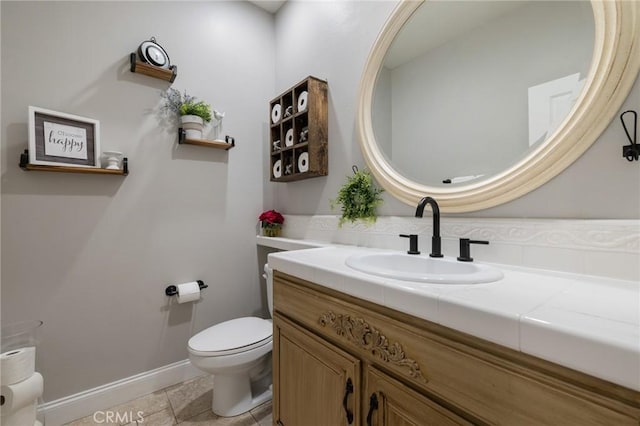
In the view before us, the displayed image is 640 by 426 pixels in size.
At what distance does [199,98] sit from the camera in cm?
185

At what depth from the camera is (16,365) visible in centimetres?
113

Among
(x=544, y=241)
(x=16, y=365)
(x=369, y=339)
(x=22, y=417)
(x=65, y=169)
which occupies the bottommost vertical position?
(x=22, y=417)

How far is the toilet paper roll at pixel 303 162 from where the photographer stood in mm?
1678

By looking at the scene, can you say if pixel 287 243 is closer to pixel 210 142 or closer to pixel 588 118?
pixel 210 142

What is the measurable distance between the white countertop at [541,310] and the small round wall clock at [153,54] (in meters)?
1.66

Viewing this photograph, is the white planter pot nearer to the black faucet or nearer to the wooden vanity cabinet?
the wooden vanity cabinet

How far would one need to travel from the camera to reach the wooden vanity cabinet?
1.44 ft

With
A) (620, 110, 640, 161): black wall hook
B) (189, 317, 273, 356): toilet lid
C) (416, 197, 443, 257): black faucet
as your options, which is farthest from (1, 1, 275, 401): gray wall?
(620, 110, 640, 161): black wall hook

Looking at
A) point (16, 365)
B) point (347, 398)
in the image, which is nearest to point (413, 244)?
point (347, 398)

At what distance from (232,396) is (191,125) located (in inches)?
64.0

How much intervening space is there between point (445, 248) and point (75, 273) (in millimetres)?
1883

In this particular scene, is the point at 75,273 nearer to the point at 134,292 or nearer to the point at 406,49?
the point at 134,292

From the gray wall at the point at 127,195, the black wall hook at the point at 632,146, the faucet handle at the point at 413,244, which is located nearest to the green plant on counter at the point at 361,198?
the faucet handle at the point at 413,244

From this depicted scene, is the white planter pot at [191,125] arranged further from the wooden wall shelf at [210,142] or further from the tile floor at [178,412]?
the tile floor at [178,412]
